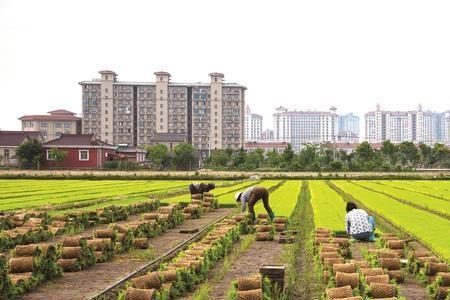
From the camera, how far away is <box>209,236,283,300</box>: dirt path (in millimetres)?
10812

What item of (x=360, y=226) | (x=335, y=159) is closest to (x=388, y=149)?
(x=335, y=159)

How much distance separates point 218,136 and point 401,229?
121 meters

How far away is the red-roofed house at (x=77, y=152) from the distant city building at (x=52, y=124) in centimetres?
5384

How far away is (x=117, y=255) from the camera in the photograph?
575 inches

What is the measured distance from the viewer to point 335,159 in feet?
334

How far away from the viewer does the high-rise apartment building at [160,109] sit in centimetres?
13462

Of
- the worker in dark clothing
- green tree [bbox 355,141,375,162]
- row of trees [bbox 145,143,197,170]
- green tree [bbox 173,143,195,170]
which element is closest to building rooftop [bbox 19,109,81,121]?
row of trees [bbox 145,143,197,170]

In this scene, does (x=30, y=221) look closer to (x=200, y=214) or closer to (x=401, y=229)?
(x=200, y=214)

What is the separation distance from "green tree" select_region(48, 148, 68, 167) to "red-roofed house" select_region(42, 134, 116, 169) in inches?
23.5

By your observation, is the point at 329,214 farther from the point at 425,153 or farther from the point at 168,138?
the point at 168,138

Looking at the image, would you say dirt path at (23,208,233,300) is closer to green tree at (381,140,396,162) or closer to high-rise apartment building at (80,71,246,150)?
green tree at (381,140,396,162)

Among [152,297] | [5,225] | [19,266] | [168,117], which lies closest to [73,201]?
[5,225]

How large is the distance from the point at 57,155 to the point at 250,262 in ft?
227

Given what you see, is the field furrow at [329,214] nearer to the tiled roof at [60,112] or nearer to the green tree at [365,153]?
the green tree at [365,153]
